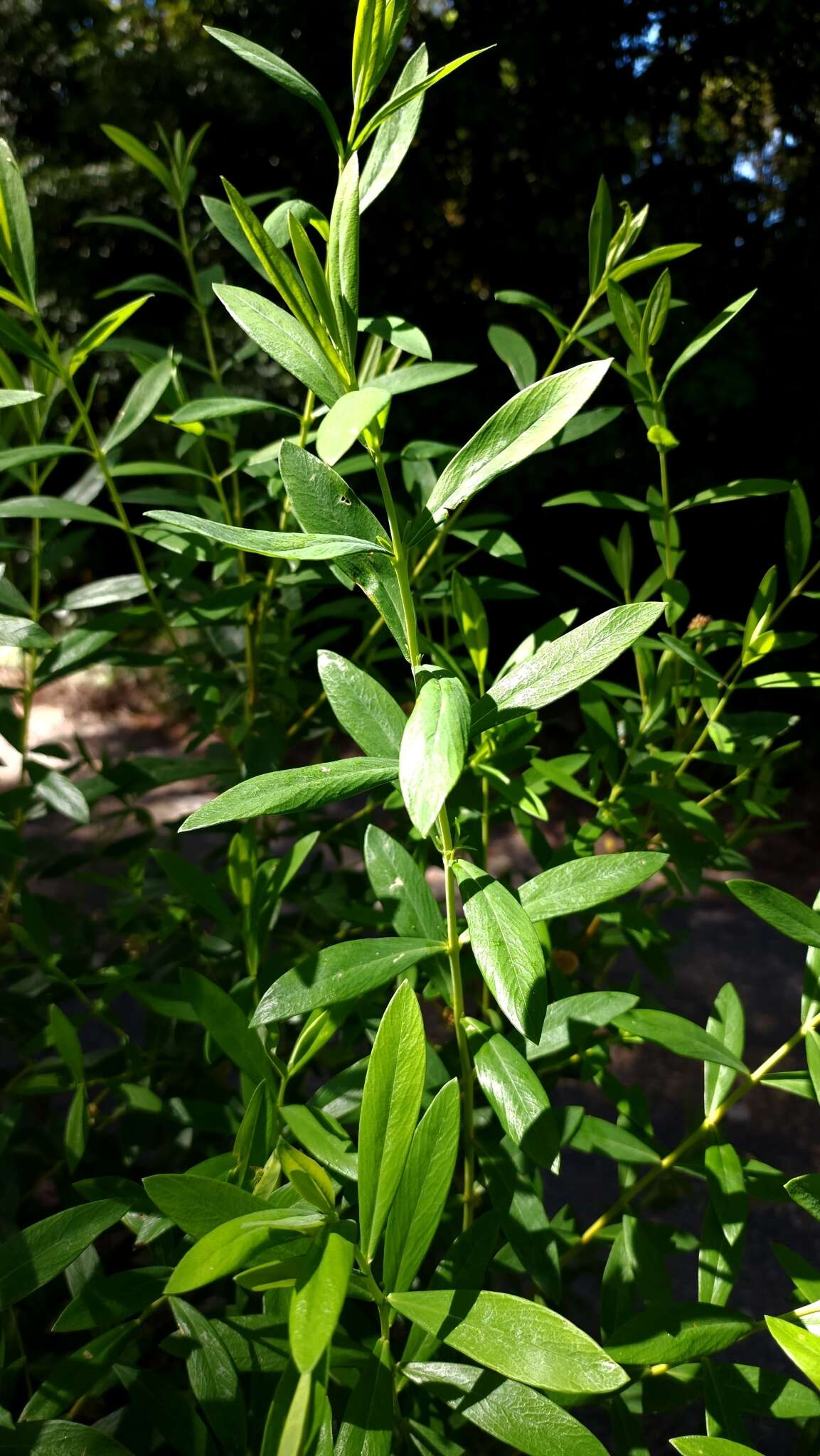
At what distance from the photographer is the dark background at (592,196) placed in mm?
2936

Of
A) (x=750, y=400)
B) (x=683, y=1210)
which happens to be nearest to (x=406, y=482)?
(x=683, y=1210)

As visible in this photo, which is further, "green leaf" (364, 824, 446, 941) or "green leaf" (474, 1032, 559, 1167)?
"green leaf" (364, 824, 446, 941)

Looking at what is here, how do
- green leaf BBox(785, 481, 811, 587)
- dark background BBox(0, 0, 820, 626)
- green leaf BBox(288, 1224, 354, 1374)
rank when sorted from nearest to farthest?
green leaf BBox(288, 1224, 354, 1374) < green leaf BBox(785, 481, 811, 587) < dark background BBox(0, 0, 820, 626)

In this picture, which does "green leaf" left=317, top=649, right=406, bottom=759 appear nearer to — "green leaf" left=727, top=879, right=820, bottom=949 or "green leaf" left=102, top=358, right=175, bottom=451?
"green leaf" left=727, top=879, right=820, bottom=949

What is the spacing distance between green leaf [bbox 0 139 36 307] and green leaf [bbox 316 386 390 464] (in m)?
0.47

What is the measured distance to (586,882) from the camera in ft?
1.85

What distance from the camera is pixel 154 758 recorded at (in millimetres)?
1047

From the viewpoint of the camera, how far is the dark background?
2936 mm

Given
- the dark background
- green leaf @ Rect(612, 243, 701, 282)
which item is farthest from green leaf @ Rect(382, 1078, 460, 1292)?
the dark background

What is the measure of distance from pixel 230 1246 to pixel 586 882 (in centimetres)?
27

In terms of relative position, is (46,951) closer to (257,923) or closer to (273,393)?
(257,923)

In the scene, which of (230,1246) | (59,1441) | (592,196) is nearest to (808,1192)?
(230,1246)

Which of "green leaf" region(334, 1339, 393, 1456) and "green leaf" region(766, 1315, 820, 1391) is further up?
"green leaf" region(766, 1315, 820, 1391)

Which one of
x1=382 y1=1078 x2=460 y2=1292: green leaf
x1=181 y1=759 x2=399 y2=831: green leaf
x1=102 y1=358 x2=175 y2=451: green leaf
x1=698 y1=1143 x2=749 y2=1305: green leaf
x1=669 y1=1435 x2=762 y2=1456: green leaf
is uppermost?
x1=102 y1=358 x2=175 y2=451: green leaf
